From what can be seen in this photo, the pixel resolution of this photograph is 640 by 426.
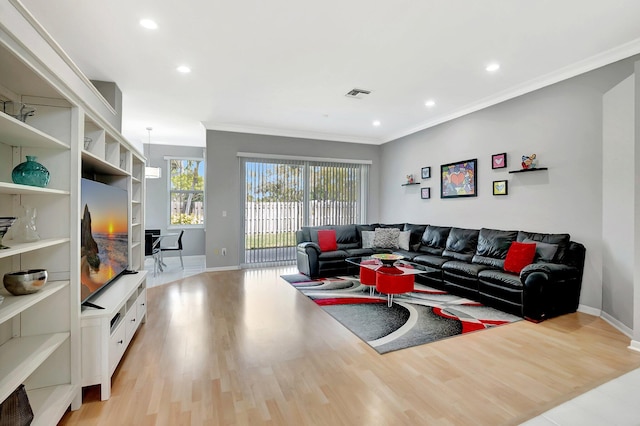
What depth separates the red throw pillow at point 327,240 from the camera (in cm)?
584

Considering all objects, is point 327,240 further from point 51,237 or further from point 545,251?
point 51,237

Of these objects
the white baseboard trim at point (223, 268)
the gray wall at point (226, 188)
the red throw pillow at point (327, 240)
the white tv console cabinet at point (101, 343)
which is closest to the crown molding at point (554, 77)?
the red throw pillow at point (327, 240)

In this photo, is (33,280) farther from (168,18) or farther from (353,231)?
(353,231)

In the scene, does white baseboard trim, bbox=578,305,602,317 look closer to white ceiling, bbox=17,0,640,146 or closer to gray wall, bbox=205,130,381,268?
white ceiling, bbox=17,0,640,146

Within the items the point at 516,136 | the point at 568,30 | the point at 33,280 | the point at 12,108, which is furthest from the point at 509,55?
the point at 33,280

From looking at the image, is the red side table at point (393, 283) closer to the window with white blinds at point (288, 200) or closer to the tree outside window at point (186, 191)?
the window with white blinds at point (288, 200)

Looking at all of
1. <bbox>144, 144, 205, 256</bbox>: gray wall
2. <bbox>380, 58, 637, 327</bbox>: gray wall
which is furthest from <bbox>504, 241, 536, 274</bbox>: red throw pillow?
<bbox>144, 144, 205, 256</bbox>: gray wall

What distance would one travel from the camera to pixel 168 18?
272 cm

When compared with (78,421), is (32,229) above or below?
above

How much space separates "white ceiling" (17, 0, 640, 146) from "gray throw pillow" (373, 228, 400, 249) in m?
2.36

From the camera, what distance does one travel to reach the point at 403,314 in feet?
11.7

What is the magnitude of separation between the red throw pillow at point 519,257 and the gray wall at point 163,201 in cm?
684

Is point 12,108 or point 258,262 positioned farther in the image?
point 258,262

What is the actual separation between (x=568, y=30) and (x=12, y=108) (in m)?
4.50
